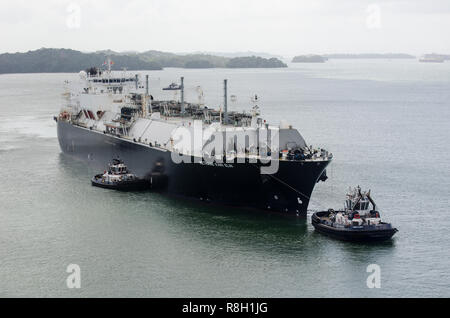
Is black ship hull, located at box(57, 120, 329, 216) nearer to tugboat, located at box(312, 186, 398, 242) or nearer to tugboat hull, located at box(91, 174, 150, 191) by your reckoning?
tugboat hull, located at box(91, 174, 150, 191)

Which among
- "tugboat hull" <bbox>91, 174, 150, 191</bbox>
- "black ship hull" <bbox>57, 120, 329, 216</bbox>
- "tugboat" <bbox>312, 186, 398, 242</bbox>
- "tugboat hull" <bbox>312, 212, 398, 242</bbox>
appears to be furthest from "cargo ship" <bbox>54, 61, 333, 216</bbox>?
"tugboat hull" <bbox>312, 212, 398, 242</bbox>

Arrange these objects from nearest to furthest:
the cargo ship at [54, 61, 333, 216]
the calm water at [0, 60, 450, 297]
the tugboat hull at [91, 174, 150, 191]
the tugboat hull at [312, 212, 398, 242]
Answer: the calm water at [0, 60, 450, 297]
the tugboat hull at [312, 212, 398, 242]
the cargo ship at [54, 61, 333, 216]
the tugboat hull at [91, 174, 150, 191]

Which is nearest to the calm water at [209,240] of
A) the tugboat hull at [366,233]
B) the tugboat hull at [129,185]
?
the tugboat hull at [366,233]

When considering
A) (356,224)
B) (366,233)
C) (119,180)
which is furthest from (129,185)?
(366,233)

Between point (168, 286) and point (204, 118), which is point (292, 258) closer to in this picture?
point (168, 286)

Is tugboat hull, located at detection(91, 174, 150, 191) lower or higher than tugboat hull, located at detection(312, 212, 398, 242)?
higher

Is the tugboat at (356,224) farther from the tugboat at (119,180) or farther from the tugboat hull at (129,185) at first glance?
the tugboat at (119,180)
